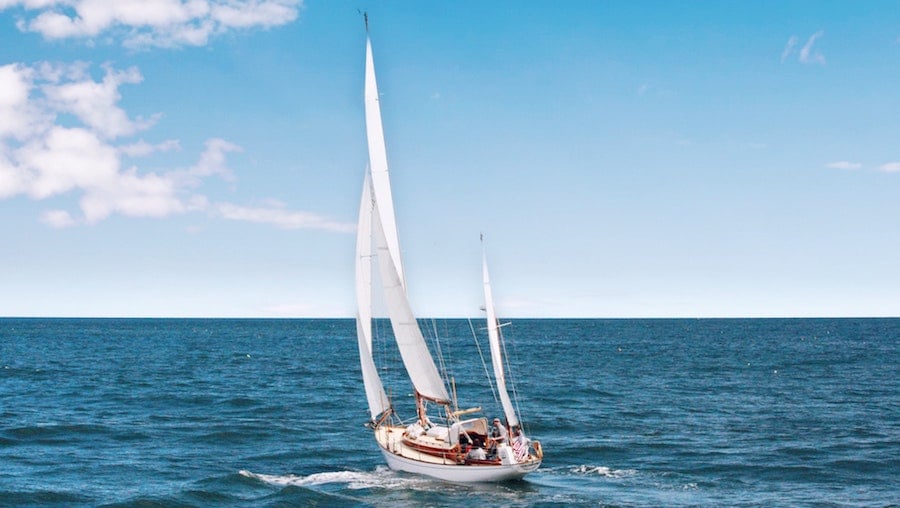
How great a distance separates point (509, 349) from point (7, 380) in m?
90.9

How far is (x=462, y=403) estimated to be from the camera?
68.3 metres

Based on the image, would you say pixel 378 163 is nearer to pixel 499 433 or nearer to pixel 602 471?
pixel 499 433

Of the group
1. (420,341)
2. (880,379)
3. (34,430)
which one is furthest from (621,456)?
(880,379)

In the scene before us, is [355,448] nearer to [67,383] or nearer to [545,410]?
[545,410]

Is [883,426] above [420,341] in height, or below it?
below

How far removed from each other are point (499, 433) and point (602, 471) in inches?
269

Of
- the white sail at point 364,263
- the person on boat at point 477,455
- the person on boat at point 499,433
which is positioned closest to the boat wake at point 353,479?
the person on boat at point 477,455

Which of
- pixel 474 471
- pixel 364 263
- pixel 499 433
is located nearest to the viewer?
pixel 474 471

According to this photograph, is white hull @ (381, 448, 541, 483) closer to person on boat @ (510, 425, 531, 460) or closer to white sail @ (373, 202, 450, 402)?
person on boat @ (510, 425, 531, 460)

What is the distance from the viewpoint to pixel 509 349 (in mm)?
153375

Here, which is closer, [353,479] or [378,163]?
[378,163]

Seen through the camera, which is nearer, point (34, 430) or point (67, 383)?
point (34, 430)

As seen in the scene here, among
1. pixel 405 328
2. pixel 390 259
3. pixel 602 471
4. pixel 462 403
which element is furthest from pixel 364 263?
pixel 462 403

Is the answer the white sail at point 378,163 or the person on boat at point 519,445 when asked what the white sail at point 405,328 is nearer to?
the white sail at point 378,163
